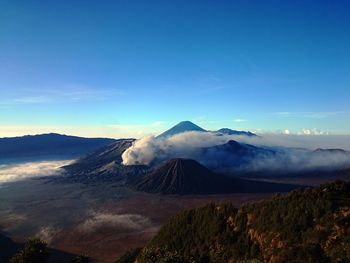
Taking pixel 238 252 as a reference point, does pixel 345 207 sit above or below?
above

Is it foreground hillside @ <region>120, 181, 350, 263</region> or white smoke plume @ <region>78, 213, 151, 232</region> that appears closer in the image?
foreground hillside @ <region>120, 181, 350, 263</region>

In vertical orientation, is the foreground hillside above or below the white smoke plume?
above

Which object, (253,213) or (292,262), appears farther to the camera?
(253,213)

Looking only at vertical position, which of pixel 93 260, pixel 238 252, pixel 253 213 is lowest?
pixel 93 260

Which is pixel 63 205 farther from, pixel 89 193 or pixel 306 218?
pixel 306 218

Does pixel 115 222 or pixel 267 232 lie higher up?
pixel 267 232

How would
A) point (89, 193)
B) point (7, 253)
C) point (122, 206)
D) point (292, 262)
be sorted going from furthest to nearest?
point (89, 193), point (122, 206), point (7, 253), point (292, 262)

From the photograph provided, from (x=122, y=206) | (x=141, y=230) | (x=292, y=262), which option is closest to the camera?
(x=292, y=262)

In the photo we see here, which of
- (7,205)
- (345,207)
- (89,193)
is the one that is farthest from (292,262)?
(89,193)
